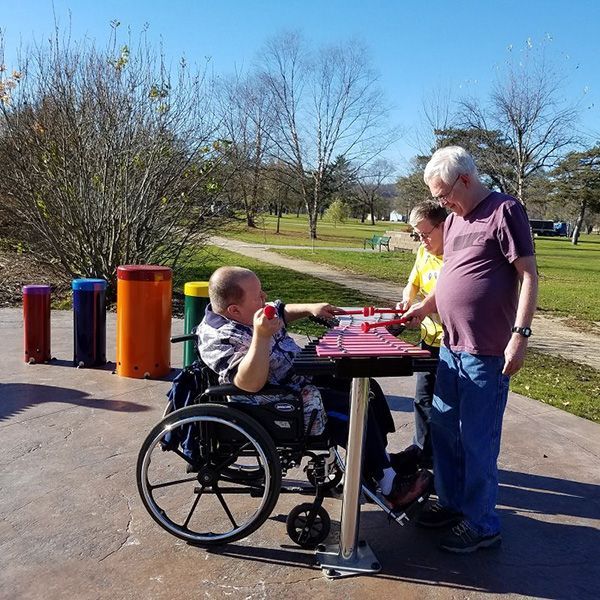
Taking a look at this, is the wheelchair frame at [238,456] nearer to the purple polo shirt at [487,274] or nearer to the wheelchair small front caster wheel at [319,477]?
the wheelchair small front caster wheel at [319,477]

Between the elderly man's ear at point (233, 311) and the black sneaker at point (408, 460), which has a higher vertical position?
the elderly man's ear at point (233, 311)

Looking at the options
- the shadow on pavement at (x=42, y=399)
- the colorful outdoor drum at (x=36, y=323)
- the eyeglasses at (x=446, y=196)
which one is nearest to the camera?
the eyeglasses at (x=446, y=196)

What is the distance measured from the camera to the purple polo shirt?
9.53ft

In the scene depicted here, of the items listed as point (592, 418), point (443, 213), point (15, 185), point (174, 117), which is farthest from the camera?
point (15, 185)

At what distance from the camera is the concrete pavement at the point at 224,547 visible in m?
2.82

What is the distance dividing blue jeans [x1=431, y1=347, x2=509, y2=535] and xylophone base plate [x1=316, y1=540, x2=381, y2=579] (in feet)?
1.78

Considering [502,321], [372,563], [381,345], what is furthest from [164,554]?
[502,321]

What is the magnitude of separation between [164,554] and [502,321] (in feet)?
6.22

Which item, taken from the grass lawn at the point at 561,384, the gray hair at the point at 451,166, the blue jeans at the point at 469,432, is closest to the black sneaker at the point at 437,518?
the blue jeans at the point at 469,432

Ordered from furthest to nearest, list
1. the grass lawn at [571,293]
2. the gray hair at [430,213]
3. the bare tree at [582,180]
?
the bare tree at [582,180] → the grass lawn at [571,293] → the gray hair at [430,213]

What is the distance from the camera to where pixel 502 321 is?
3.00m

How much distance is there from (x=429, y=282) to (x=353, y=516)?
4.93ft

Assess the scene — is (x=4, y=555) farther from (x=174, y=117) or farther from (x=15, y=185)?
(x=15, y=185)

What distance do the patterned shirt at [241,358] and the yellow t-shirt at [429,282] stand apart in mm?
971
